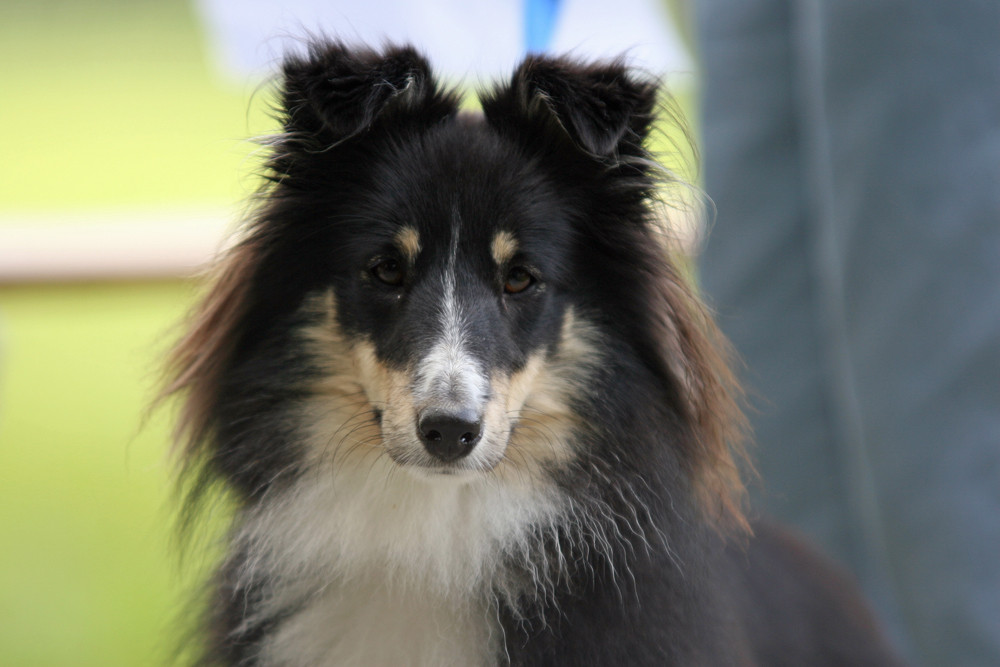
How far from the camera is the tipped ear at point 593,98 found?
1678 millimetres

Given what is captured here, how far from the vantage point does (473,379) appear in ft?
5.19

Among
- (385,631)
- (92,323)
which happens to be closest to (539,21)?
(385,631)

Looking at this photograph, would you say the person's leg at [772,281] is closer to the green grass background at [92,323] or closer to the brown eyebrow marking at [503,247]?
the brown eyebrow marking at [503,247]

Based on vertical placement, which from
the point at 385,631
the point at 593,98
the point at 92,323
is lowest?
the point at 92,323

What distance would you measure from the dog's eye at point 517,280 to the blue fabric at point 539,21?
73cm

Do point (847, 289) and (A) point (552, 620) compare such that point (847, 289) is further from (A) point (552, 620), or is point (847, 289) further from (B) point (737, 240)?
(A) point (552, 620)

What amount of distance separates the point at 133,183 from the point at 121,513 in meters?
2.31

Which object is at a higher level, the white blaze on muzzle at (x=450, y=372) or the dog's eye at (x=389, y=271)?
the dog's eye at (x=389, y=271)

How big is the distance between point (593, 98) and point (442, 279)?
45cm

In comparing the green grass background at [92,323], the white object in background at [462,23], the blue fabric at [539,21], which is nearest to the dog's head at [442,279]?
the blue fabric at [539,21]

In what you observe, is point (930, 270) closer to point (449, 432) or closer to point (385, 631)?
point (449, 432)

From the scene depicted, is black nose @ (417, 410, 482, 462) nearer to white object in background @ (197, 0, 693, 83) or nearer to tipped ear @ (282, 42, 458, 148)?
tipped ear @ (282, 42, 458, 148)

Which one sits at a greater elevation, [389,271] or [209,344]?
[389,271]

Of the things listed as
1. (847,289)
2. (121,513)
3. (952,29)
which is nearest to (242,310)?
(847,289)
